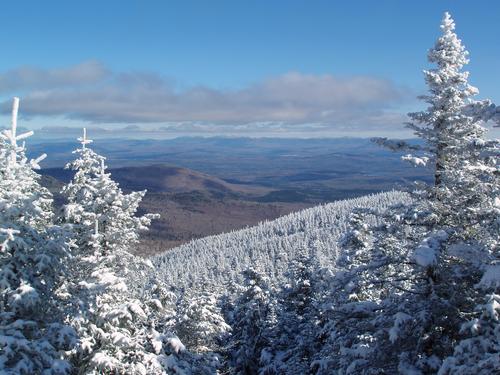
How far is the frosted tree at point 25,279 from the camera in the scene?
1160 cm

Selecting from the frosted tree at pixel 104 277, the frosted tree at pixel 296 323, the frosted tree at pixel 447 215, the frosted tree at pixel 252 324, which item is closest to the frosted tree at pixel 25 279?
the frosted tree at pixel 104 277

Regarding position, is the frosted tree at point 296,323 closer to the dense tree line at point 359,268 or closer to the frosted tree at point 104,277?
the dense tree line at point 359,268

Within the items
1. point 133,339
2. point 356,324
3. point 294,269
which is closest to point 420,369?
point 356,324

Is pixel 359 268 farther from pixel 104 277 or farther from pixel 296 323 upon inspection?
pixel 296 323

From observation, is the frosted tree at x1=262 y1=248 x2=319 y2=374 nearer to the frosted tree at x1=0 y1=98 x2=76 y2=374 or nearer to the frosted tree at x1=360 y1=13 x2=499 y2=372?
the frosted tree at x1=360 y1=13 x2=499 y2=372

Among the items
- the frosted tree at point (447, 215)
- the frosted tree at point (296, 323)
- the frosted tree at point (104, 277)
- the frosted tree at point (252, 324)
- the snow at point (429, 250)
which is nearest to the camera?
the snow at point (429, 250)

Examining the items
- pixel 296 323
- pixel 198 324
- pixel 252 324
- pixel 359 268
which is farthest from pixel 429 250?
pixel 252 324

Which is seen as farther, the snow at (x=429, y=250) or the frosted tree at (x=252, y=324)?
the frosted tree at (x=252, y=324)

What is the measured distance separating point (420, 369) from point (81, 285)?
375 inches

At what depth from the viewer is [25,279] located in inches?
488

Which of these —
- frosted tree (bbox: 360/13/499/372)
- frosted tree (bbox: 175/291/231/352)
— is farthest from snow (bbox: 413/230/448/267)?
frosted tree (bbox: 175/291/231/352)

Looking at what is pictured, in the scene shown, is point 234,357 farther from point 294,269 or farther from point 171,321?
point 171,321

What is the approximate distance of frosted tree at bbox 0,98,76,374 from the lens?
11.6 m

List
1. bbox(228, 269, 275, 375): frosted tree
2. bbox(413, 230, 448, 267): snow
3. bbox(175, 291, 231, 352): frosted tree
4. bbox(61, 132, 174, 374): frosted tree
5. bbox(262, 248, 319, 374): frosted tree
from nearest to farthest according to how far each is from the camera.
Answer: bbox(413, 230, 448, 267): snow, bbox(61, 132, 174, 374): frosted tree, bbox(175, 291, 231, 352): frosted tree, bbox(262, 248, 319, 374): frosted tree, bbox(228, 269, 275, 375): frosted tree
